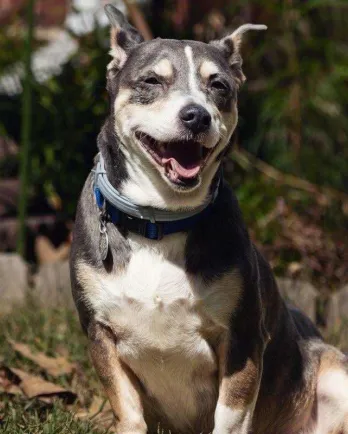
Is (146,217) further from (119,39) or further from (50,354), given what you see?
(50,354)

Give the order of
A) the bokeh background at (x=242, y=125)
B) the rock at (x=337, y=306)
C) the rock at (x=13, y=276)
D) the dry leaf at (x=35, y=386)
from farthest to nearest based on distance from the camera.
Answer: the bokeh background at (x=242, y=125), the rock at (x=13, y=276), the rock at (x=337, y=306), the dry leaf at (x=35, y=386)

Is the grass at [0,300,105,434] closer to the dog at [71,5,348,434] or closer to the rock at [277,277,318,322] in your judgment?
the dog at [71,5,348,434]

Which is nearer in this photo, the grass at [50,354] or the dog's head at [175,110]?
the dog's head at [175,110]

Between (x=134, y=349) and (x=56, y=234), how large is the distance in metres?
3.10

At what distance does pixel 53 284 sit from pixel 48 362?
1.30 metres

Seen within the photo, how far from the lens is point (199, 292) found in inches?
140

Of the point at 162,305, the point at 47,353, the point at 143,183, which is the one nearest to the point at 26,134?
the point at 47,353

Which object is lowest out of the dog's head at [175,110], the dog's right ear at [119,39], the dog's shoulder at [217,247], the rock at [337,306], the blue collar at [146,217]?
the rock at [337,306]

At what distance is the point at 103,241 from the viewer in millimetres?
3602

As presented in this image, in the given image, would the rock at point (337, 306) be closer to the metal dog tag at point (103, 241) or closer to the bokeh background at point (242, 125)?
the bokeh background at point (242, 125)

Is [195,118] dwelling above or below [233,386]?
above

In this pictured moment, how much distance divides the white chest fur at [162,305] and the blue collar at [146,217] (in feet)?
0.12

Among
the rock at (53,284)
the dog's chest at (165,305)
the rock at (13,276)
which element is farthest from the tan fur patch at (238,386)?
the rock at (13,276)

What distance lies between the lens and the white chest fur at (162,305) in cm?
355
